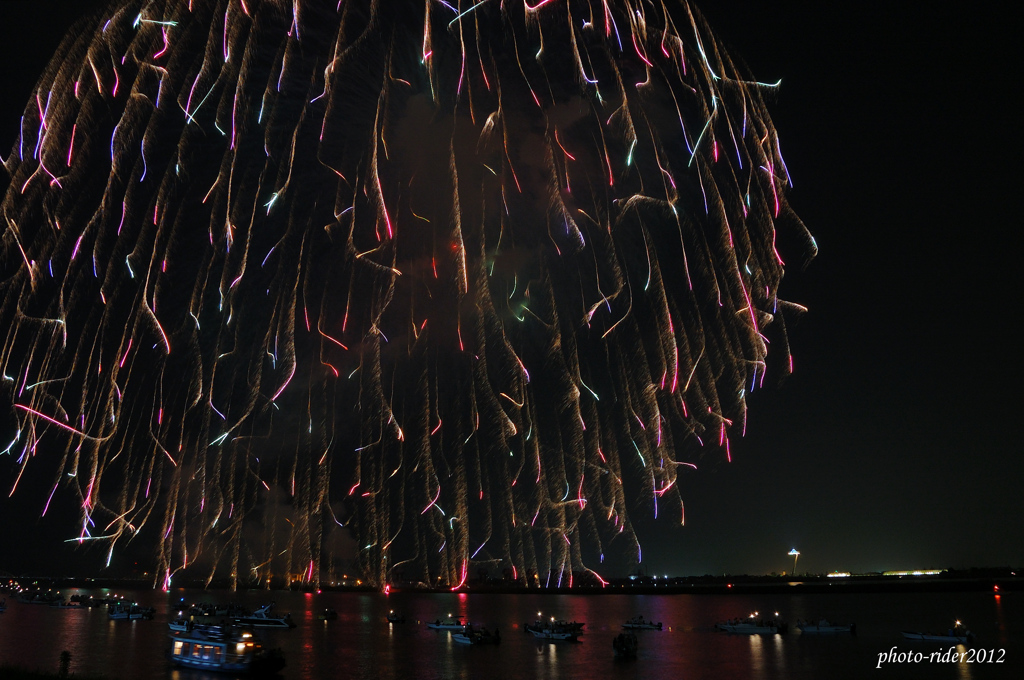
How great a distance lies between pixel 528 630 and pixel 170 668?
33.9 m

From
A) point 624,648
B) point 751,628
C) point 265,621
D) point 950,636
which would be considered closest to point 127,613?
point 265,621

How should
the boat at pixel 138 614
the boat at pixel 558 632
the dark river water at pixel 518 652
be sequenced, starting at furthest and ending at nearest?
1. the boat at pixel 138 614
2. the boat at pixel 558 632
3. the dark river water at pixel 518 652

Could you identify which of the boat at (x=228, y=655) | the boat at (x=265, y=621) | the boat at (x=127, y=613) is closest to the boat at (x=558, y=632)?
the boat at (x=265, y=621)

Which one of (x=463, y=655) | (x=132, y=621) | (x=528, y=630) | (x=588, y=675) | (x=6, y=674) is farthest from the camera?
(x=132, y=621)

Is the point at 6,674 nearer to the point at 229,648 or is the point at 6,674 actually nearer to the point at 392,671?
the point at 229,648

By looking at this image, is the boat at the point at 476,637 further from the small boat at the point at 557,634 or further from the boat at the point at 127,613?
the boat at the point at 127,613

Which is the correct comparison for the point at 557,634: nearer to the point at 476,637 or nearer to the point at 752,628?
the point at 476,637

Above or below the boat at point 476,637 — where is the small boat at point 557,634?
below

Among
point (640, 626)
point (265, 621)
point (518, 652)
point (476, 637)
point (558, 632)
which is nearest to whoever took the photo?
point (518, 652)

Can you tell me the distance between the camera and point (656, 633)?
65.6m

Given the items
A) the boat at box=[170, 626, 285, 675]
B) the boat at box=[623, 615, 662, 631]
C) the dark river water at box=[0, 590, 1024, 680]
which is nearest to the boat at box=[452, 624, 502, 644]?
the dark river water at box=[0, 590, 1024, 680]

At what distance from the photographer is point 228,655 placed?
1405 inches

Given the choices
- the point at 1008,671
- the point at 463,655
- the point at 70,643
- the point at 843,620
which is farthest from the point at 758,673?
the point at 843,620

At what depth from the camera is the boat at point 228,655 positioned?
35594 millimetres
